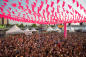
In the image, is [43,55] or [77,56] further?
[77,56]

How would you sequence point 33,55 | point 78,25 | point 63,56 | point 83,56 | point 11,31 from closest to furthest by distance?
point 33,55
point 63,56
point 83,56
point 11,31
point 78,25

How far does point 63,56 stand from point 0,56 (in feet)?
14.7

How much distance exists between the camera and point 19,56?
5.90 metres

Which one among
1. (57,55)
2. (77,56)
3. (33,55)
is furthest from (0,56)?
(77,56)

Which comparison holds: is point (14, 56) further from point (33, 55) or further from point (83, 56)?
point (83, 56)

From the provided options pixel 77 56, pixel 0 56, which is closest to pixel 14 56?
pixel 0 56

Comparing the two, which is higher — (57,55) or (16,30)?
(16,30)

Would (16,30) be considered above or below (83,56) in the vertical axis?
above

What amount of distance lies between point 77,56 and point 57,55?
1.53m

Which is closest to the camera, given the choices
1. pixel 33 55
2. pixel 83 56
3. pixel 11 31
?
pixel 33 55

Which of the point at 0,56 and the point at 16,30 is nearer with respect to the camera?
the point at 0,56

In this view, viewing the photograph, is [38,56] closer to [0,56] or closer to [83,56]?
[0,56]

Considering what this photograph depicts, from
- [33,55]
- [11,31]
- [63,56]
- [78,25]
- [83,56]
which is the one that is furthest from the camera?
[78,25]

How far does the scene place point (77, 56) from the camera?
654 centimetres
